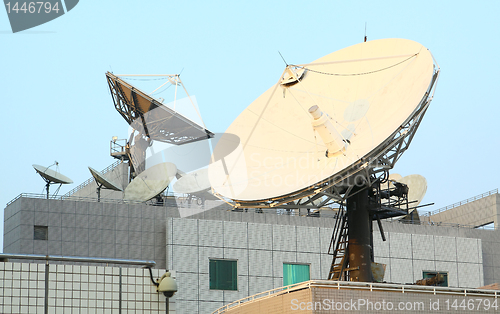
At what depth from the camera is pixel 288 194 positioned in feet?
111

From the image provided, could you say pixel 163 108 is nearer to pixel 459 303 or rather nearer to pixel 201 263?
pixel 201 263

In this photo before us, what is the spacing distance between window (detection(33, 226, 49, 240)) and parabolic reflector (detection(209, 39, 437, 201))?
16030 millimetres

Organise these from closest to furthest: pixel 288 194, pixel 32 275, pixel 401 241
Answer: pixel 32 275, pixel 288 194, pixel 401 241

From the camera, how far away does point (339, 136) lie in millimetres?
35625

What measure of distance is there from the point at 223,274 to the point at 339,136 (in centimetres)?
1906

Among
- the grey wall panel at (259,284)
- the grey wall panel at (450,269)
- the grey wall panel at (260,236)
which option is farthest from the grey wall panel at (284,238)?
the grey wall panel at (450,269)

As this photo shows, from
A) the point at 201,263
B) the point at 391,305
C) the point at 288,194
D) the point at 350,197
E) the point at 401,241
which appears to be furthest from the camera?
the point at 401,241

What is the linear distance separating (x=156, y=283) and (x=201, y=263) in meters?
20.6

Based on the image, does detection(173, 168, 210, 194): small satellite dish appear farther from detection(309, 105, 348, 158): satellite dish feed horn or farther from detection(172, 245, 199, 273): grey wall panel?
detection(309, 105, 348, 158): satellite dish feed horn

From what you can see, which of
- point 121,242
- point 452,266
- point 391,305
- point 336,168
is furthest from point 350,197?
point 452,266

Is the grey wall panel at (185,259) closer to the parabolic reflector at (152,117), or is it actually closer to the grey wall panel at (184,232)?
the grey wall panel at (184,232)

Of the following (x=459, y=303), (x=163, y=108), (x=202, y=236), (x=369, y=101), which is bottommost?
(x=459, y=303)

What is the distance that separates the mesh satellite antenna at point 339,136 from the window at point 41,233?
16.0 metres

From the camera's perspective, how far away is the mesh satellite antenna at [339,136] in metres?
33.1
